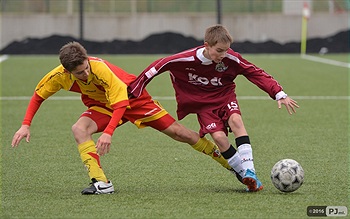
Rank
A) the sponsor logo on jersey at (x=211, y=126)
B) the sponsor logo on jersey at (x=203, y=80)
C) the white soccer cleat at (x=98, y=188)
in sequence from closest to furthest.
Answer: the white soccer cleat at (x=98, y=188)
the sponsor logo on jersey at (x=211, y=126)
the sponsor logo on jersey at (x=203, y=80)

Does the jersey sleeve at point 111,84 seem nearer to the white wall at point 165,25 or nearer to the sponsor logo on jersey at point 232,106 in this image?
the sponsor logo on jersey at point 232,106

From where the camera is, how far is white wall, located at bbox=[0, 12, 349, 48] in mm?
27438

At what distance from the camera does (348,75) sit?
59.6 ft

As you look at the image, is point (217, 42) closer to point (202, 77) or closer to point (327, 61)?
point (202, 77)

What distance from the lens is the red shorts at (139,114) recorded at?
22.2 feet

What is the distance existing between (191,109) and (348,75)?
11.8 meters

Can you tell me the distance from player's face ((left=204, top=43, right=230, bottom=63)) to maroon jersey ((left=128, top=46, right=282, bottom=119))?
59 millimetres

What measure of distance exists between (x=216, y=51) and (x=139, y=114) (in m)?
0.83

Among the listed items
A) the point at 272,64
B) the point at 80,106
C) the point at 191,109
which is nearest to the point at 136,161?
the point at 191,109

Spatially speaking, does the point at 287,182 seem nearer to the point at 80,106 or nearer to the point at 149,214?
the point at 149,214

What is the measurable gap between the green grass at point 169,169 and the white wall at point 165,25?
1424cm

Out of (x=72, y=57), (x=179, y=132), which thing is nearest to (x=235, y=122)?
(x=179, y=132)

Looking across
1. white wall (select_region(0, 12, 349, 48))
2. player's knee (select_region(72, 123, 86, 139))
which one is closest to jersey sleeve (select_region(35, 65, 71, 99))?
player's knee (select_region(72, 123, 86, 139))

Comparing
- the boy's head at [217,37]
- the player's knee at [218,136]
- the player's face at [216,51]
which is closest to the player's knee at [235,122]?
the player's knee at [218,136]
